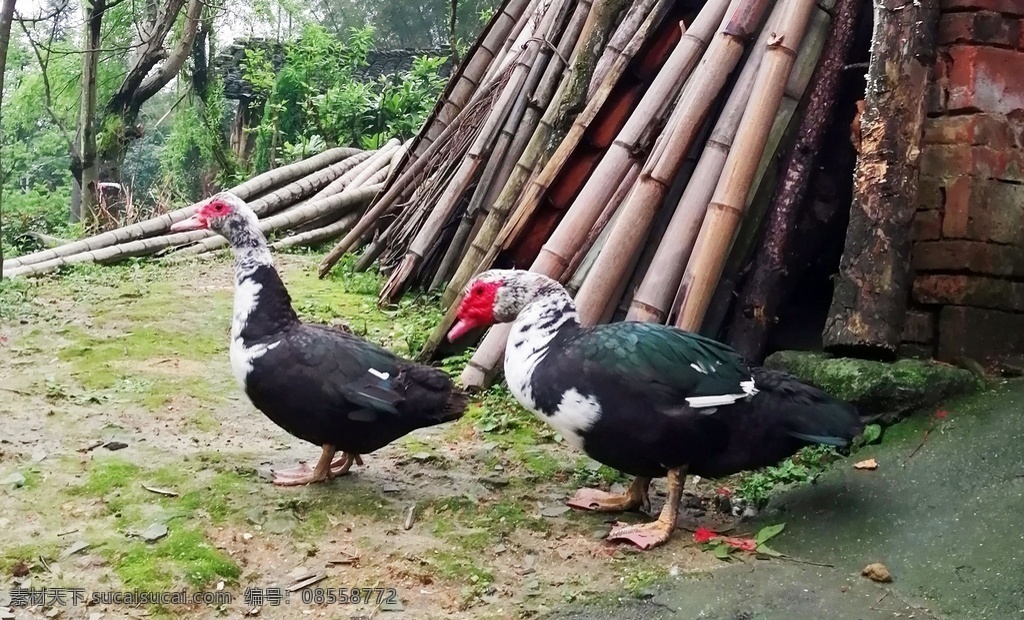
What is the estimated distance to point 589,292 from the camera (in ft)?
14.6

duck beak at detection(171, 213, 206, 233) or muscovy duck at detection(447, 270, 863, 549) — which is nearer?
muscovy duck at detection(447, 270, 863, 549)

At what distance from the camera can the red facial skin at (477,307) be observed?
3.51 m

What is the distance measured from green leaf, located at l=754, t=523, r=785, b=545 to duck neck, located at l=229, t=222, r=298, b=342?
208 centimetres

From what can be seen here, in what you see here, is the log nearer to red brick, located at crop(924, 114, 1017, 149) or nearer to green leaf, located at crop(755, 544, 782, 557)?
red brick, located at crop(924, 114, 1017, 149)

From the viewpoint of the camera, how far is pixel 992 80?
13.8ft

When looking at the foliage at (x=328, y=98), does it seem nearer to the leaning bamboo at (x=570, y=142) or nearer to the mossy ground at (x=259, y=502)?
the leaning bamboo at (x=570, y=142)

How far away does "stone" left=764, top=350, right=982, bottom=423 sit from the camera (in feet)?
12.4

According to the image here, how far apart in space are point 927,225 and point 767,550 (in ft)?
6.84

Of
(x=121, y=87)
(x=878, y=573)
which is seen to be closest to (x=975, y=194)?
(x=878, y=573)

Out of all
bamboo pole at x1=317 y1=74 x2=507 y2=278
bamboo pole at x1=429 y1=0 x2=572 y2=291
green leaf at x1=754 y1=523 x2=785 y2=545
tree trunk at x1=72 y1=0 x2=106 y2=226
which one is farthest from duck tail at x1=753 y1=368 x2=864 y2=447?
tree trunk at x1=72 y1=0 x2=106 y2=226

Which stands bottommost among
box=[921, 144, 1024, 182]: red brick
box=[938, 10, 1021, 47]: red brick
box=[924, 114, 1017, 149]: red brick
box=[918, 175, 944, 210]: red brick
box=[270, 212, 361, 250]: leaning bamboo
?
box=[270, 212, 361, 250]: leaning bamboo

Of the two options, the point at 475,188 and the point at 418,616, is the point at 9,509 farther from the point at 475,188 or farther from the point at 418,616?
the point at 475,188

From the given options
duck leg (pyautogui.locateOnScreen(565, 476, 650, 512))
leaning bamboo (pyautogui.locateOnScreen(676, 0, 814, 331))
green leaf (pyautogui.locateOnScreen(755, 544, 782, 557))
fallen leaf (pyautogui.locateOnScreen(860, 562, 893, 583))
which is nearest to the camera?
fallen leaf (pyautogui.locateOnScreen(860, 562, 893, 583))

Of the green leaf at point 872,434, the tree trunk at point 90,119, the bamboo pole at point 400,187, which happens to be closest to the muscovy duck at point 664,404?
the green leaf at point 872,434
